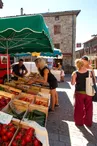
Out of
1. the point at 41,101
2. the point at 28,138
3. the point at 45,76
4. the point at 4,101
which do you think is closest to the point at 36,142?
the point at 28,138

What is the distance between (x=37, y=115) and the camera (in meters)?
3.36

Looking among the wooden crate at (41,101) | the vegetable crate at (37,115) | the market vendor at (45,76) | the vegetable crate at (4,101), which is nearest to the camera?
the vegetable crate at (37,115)

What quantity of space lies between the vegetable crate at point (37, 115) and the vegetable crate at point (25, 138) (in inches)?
15.6

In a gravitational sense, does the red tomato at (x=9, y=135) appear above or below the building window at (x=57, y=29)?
below

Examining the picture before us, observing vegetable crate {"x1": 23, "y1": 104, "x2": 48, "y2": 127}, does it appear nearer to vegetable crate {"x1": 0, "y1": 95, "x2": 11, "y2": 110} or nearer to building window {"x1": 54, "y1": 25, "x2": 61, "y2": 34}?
vegetable crate {"x1": 0, "y1": 95, "x2": 11, "y2": 110}

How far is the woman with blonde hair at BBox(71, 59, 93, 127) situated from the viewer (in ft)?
16.3

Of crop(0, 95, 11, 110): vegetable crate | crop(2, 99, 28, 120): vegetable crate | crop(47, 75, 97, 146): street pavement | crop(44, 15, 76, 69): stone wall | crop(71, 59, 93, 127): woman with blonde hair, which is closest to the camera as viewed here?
crop(2, 99, 28, 120): vegetable crate

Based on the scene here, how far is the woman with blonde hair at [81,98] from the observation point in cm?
497

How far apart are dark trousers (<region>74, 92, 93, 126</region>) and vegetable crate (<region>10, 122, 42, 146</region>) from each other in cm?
254

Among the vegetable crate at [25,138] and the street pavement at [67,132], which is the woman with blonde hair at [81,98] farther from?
the vegetable crate at [25,138]

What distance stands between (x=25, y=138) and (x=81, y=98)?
8.86 feet

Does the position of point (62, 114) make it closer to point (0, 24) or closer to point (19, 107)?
point (19, 107)

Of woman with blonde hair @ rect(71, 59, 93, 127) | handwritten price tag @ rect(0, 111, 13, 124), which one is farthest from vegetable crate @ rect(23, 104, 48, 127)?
woman with blonde hair @ rect(71, 59, 93, 127)

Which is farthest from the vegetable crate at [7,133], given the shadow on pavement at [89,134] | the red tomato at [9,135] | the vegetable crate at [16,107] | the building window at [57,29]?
the building window at [57,29]
